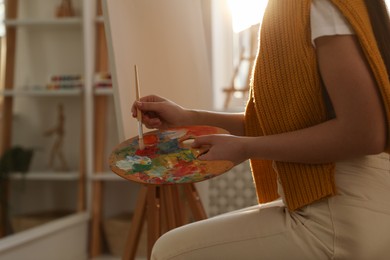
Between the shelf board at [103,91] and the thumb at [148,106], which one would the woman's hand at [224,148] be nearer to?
the thumb at [148,106]

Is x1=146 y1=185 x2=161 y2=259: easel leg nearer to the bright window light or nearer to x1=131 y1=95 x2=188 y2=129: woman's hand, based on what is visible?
x1=131 y1=95 x2=188 y2=129: woman's hand

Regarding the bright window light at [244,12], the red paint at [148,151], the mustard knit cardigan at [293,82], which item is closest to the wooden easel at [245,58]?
the bright window light at [244,12]

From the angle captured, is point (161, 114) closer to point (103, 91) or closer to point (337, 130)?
point (337, 130)

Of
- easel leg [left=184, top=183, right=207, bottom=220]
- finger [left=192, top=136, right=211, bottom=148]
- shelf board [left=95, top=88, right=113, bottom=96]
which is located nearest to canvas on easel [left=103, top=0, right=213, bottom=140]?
easel leg [left=184, top=183, right=207, bottom=220]

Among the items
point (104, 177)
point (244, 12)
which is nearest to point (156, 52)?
point (104, 177)

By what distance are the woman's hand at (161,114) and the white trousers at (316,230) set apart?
42 centimetres

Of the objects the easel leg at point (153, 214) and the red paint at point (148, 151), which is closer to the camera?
the red paint at point (148, 151)

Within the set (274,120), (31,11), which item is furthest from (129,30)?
(31,11)

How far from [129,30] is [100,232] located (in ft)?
5.81

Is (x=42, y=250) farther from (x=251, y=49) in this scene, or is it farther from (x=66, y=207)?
(x=251, y=49)

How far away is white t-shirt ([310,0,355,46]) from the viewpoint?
3.29ft

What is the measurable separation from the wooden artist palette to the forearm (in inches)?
1.5

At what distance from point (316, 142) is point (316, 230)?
6.4 inches

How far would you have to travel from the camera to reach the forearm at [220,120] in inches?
57.8
